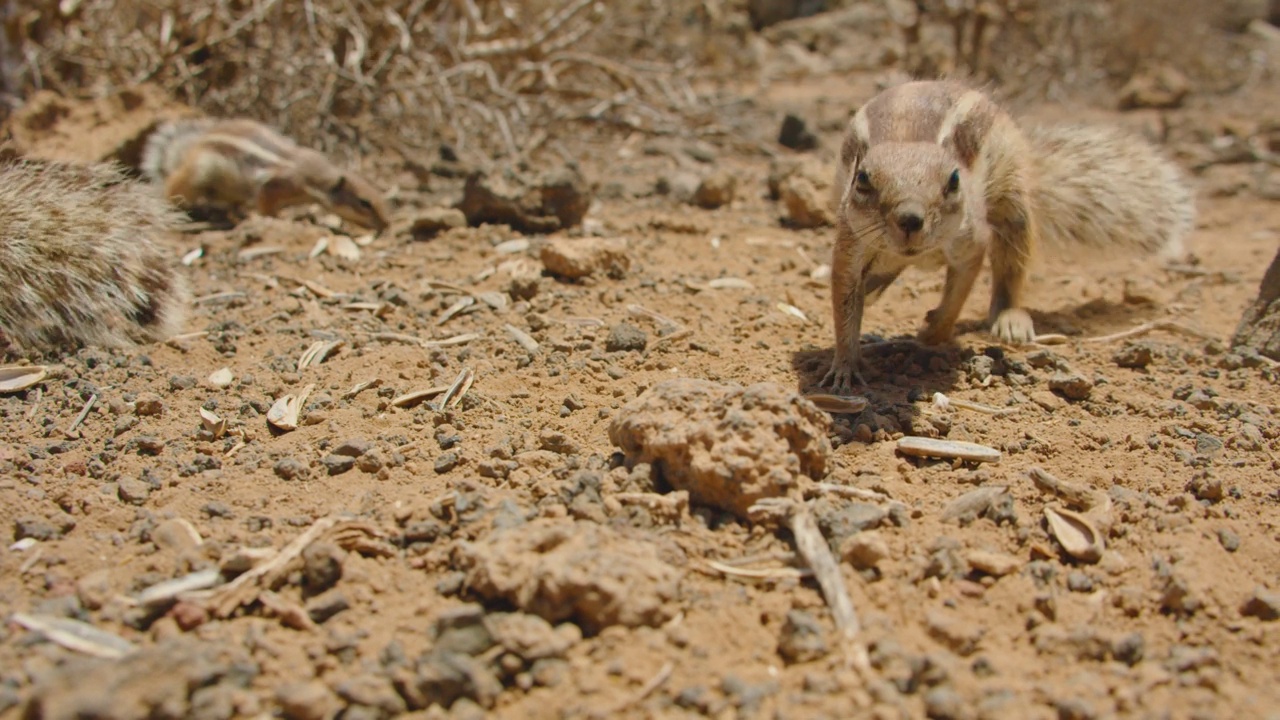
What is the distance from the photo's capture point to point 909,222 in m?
3.09

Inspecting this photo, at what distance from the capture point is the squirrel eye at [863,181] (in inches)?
127

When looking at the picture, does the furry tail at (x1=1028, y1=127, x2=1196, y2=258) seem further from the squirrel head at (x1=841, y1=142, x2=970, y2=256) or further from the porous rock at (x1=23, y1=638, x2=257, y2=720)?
the porous rock at (x1=23, y1=638, x2=257, y2=720)

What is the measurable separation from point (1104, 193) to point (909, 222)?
2.02 m

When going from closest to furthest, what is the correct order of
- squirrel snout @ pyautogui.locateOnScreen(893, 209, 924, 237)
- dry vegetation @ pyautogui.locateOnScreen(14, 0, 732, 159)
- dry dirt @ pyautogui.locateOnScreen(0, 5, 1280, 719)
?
dry dirt @ pyautogui.locateOnScreen(0, 5, 1280, 719) < squirrel snout @ pyautogui.locateOnScreen(893, 209, 924, 237) < dry vegetation @ pyautogui.locateOnScreen(14, 0, 732, 159)

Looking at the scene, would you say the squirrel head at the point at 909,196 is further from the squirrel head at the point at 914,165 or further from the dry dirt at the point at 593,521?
the dry dirt at the point at 593,521

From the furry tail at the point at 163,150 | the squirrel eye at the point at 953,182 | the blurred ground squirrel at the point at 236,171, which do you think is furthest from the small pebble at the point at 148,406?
the furry tail at the point at 163,150

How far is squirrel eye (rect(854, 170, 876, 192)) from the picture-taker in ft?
10.6

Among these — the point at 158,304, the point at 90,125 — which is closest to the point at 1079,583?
the point at 158,304

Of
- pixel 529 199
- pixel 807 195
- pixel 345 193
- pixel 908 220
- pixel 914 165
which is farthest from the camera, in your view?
pixel 345 193

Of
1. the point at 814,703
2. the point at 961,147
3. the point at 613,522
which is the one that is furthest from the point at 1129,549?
the point at 961,147

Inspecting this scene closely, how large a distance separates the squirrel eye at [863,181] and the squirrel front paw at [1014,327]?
1.28 m

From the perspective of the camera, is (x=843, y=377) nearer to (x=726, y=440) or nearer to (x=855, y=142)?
(x=855, y=142)

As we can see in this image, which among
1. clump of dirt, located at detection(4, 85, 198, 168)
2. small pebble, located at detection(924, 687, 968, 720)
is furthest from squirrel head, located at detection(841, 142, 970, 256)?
clump of dirt, located at detection(4, 85, 198, 168)

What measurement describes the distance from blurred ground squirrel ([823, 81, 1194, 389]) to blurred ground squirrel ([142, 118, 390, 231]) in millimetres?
3521
